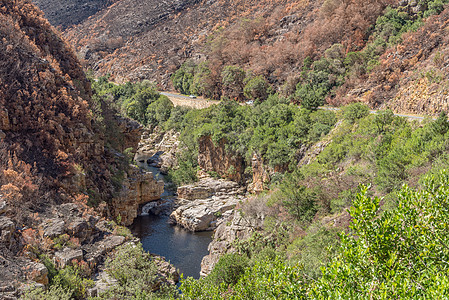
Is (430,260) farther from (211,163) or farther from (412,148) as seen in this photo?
(211,163)

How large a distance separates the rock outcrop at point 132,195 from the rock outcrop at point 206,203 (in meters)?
3.90

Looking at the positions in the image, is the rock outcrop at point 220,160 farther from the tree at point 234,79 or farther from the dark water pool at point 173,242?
the tree at point 234,79

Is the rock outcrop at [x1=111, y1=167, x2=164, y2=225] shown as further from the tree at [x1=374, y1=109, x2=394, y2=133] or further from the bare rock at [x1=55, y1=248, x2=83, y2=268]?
the tree at [x1=374, y1=109, x2=394, y2=133]

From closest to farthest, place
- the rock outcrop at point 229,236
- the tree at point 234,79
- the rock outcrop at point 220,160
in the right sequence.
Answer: the rock outcrop at point 229,236, the rock outcrop at point 220,160, the tree at point 234,79

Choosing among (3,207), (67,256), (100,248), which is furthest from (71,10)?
(67,256)

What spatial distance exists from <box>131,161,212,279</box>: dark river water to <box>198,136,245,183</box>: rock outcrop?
38.3 ft

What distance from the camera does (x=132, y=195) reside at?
1308 inches

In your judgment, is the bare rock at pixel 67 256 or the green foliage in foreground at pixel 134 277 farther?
the bare rock at pixel 67 256

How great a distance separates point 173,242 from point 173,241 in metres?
0.23

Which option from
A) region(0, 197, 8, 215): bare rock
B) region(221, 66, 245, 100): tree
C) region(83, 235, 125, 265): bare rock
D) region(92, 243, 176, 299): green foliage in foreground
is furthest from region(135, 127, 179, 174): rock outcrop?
region(0, 197, 8, 215): bare rock

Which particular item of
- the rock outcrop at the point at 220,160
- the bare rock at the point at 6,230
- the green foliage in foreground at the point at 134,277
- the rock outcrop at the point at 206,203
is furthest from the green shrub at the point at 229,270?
the rock outcrop at the point at 220,160

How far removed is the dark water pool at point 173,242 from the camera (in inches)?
1305

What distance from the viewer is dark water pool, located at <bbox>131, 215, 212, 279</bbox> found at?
33156 mm

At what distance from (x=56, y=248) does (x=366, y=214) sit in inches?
671
